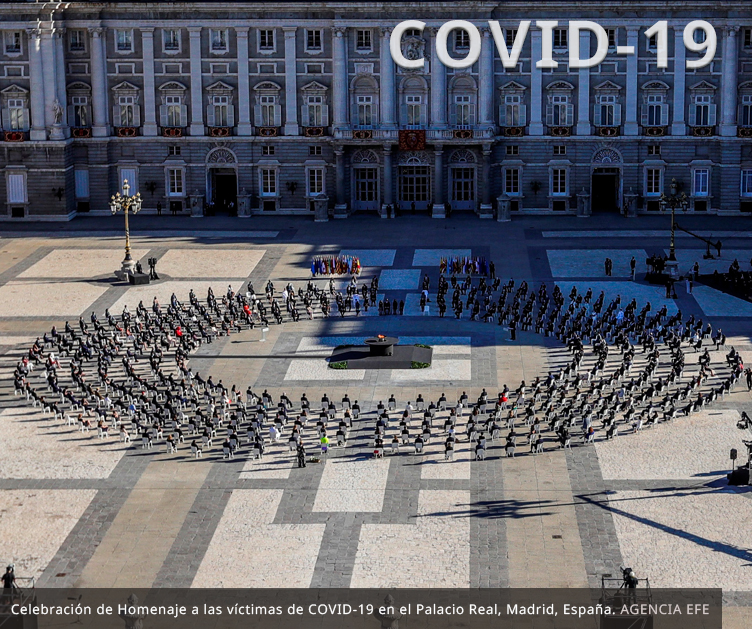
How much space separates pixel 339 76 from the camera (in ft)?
445

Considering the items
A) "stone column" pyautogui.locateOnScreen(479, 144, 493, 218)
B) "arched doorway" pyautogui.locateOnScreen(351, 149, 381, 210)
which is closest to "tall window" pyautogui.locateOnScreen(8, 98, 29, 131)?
"arched doorway" pyautogui.locateOnScreen(351, 149, 381, 210)

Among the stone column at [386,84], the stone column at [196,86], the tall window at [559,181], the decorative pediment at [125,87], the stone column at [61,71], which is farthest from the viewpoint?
the tall window at [559,181]

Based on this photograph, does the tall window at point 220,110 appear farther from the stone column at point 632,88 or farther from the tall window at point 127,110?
the stone column at point 632,88

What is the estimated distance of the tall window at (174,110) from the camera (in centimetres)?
13825

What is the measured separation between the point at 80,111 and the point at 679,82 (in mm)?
52330

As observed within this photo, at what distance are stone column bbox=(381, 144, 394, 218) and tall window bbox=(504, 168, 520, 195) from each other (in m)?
10.2

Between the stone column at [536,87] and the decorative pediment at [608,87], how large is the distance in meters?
4.89

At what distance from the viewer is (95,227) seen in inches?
5305

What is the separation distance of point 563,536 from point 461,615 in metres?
8.79

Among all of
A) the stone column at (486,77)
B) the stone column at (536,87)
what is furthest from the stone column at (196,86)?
the stone column at (536,87)

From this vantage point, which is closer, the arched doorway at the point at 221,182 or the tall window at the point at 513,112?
the tall window at the point at 513,112

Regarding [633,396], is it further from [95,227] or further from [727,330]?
[95,227]

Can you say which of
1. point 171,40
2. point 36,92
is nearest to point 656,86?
point 171,40

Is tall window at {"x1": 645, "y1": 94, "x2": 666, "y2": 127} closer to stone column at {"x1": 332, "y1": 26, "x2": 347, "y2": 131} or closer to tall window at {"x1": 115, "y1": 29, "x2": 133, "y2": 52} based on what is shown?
stone column at {"x1": 332, "y1": 26, "x2": 347, "y2": 131}
